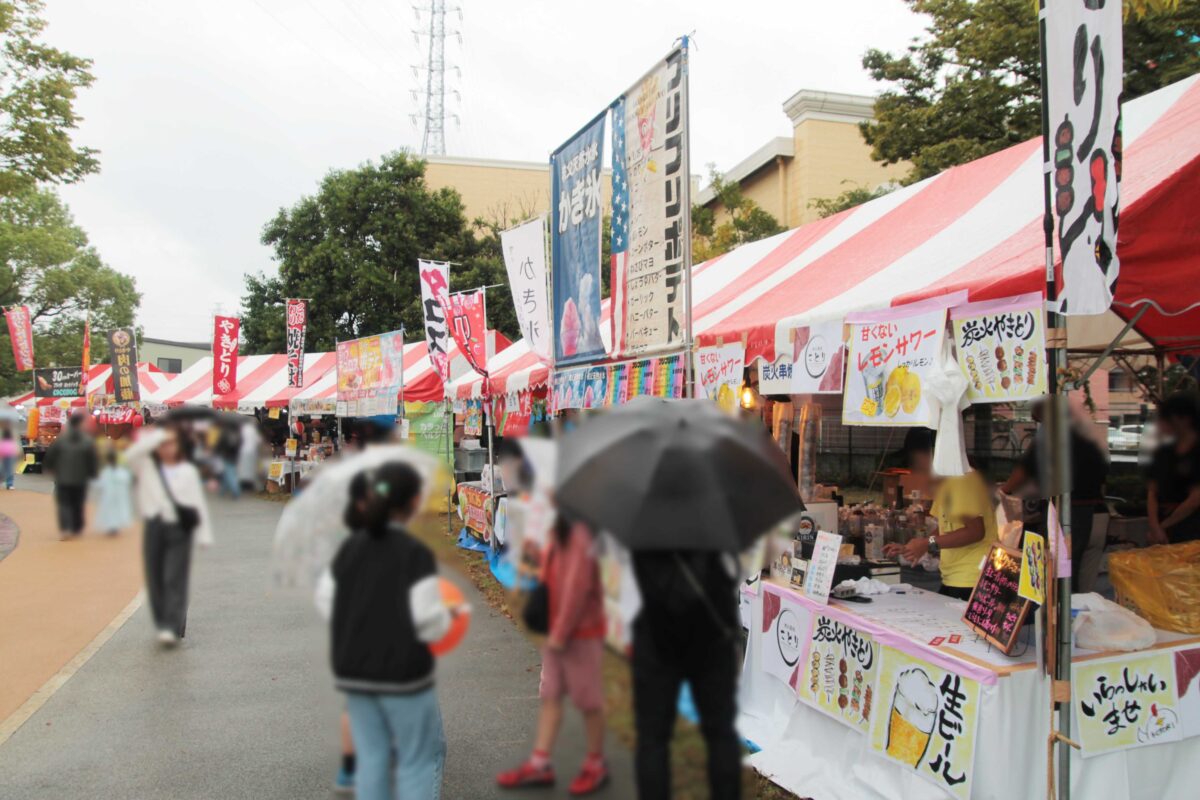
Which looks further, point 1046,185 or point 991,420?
point 991,420

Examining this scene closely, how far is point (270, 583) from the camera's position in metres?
0.85

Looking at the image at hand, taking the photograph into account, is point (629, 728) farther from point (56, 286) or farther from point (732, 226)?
point (732, 226)

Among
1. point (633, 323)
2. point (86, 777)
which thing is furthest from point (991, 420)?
point (86, 777)

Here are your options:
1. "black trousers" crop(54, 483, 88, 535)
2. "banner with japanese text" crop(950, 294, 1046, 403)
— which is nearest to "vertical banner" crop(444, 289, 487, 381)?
"banner with japanese text" crop(950, 294, 1046, 403)

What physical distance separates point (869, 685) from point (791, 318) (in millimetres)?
2128

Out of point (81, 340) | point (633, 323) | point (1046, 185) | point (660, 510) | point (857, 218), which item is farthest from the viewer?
point (857, 218)

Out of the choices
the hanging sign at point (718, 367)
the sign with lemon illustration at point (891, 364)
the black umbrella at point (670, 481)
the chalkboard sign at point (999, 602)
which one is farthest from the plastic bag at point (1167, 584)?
the black umbrella at point (670, 481)

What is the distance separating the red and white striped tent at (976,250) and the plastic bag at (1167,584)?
118cm

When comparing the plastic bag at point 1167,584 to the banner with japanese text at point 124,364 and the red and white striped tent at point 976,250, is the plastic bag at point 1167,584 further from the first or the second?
the banner with japanese text at point 124,364

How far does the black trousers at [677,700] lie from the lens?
833 mm

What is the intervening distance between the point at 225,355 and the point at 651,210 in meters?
3.25

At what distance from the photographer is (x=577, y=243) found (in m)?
4.04

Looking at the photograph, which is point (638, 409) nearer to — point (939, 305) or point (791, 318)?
point (939, 305)

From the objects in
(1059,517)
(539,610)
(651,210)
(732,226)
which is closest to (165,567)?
(539,610)
